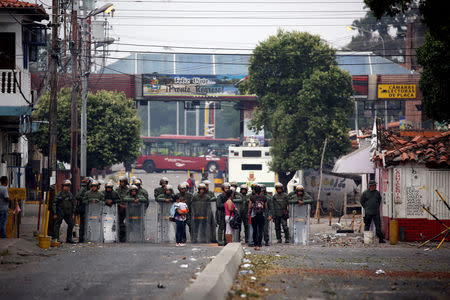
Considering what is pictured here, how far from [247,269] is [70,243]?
9314 mm

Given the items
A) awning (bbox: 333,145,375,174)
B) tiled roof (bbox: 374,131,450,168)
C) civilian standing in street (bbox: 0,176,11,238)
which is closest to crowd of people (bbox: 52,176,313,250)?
civilian standing in street (bbox: 0,176,11,238)

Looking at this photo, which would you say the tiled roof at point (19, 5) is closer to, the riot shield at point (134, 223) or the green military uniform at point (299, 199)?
the riot shield at point (134, 223)

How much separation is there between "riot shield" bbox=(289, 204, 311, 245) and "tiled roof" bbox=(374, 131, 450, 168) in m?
3.34

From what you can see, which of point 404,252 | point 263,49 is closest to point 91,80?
point 263,49

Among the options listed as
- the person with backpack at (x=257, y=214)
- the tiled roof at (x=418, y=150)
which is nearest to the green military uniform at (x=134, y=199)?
the person with backpack at (x=257, y=214)

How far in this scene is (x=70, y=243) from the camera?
20688mm

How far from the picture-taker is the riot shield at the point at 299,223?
2170 cm

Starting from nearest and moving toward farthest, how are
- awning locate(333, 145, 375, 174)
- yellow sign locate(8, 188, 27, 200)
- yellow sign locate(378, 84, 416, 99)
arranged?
1. yellow sign locate(8, 188, 27, 200)
2. awning locate(333, 145, 375, 174)
3. yellow sign locate(378, 84, 416, 99)

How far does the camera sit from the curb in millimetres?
8117

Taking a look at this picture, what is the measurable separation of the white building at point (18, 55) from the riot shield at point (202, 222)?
6611mm

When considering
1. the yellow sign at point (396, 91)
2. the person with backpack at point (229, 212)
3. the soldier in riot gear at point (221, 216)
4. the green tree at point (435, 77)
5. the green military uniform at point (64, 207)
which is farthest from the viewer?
the yellow sign at point (396, 91)

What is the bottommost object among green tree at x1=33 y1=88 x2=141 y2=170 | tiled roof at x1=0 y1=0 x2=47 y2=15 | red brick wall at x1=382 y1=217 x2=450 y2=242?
red brick wall at x1=382 y1=217 x2=450 y2=242

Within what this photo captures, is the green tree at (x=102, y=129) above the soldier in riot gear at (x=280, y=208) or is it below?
above

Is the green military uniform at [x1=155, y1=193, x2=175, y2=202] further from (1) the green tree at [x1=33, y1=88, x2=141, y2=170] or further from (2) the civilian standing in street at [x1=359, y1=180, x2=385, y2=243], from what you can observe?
(1) the green tree at [x1=33, y1=88, x2=141, y2=170]
